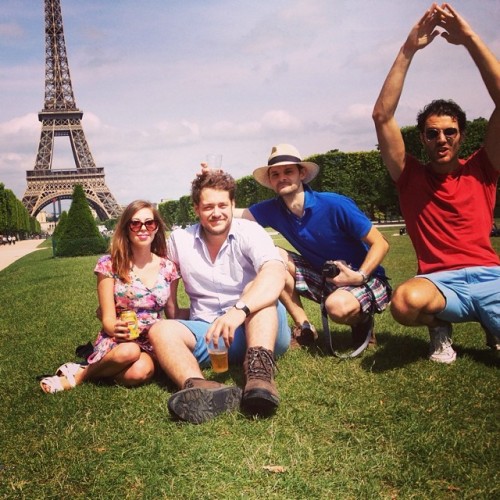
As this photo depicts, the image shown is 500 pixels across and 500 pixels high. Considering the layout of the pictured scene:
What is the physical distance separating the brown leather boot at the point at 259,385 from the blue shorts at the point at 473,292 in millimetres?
1290

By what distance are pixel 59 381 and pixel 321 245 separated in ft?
7.16

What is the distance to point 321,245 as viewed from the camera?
12.9ft

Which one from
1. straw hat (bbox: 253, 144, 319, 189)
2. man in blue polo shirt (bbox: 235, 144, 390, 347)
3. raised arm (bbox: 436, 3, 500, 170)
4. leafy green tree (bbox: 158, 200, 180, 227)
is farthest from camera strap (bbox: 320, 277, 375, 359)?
leafy green tree (bbox: 158, 200, 180, 227)

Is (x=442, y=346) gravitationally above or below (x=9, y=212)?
below

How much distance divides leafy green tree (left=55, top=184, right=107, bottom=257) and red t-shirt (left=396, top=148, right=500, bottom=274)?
18507 millimetres

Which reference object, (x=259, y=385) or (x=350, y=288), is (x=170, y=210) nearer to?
(x=350, y=288)

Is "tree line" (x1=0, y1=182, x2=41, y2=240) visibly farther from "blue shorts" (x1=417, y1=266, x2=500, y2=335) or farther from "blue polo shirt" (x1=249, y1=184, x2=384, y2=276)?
"blue shorts" (x1=417, y1=266, x2=500, y2=335)

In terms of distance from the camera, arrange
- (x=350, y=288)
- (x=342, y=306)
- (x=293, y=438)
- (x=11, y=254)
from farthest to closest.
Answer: (x=11, y=254) → (x=350, y=288) → (x=342, y=306) → (x=293, y=438)

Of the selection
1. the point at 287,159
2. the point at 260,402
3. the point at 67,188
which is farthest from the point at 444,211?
the point at 67,188

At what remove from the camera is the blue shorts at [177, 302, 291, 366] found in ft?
10.7

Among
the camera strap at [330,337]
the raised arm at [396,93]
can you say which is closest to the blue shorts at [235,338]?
the camera strap at [330,337]

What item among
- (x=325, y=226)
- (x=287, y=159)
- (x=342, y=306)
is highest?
(x=287, y=159)

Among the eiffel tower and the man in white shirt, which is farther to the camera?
the eiffel tower

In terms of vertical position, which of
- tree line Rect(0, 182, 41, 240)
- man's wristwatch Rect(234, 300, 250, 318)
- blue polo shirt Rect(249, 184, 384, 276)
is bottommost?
man's wristwatch Rect(234, 300, 250, 318)
